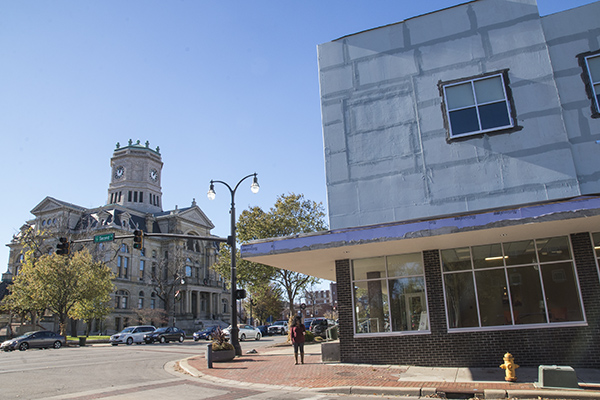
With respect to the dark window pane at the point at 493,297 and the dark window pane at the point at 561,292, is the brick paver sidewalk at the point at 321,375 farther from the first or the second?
the dark window pane at the point at 561,292

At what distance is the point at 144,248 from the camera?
7381cm

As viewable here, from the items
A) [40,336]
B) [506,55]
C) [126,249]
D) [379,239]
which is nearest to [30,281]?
[40,336]

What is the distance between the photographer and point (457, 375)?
445 inches

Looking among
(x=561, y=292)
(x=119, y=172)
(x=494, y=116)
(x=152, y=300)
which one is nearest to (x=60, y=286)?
(x=152, y=300)

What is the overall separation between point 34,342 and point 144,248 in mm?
42495

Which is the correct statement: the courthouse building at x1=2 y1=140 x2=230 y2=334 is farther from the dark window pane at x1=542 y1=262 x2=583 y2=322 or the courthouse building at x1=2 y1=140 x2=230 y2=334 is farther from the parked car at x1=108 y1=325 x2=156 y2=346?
the dark window pane at x1=542 y1=262 x2=583 y2=322

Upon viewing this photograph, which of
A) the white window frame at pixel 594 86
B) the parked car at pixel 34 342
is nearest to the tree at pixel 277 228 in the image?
the parked car at pixel 34 342

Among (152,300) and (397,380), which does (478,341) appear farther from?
(152,300)

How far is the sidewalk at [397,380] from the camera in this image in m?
9.09

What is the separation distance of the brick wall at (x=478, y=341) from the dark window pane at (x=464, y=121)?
12.6 ft

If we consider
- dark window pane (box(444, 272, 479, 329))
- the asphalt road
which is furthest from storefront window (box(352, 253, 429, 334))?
the asphalt road

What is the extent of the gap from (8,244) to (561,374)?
84489 millimetres

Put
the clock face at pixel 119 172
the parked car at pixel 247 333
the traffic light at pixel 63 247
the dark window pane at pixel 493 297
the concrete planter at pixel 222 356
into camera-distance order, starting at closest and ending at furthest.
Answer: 1. the dark window pane at pixel 493 297
2. the concrete planter at pixel 222 356
3. the traffic light at pixel 63 247
4. the parked car at pixel 247 333
5. the clock face at pixel 119 172

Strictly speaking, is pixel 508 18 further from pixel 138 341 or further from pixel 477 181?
pixel 138 341
